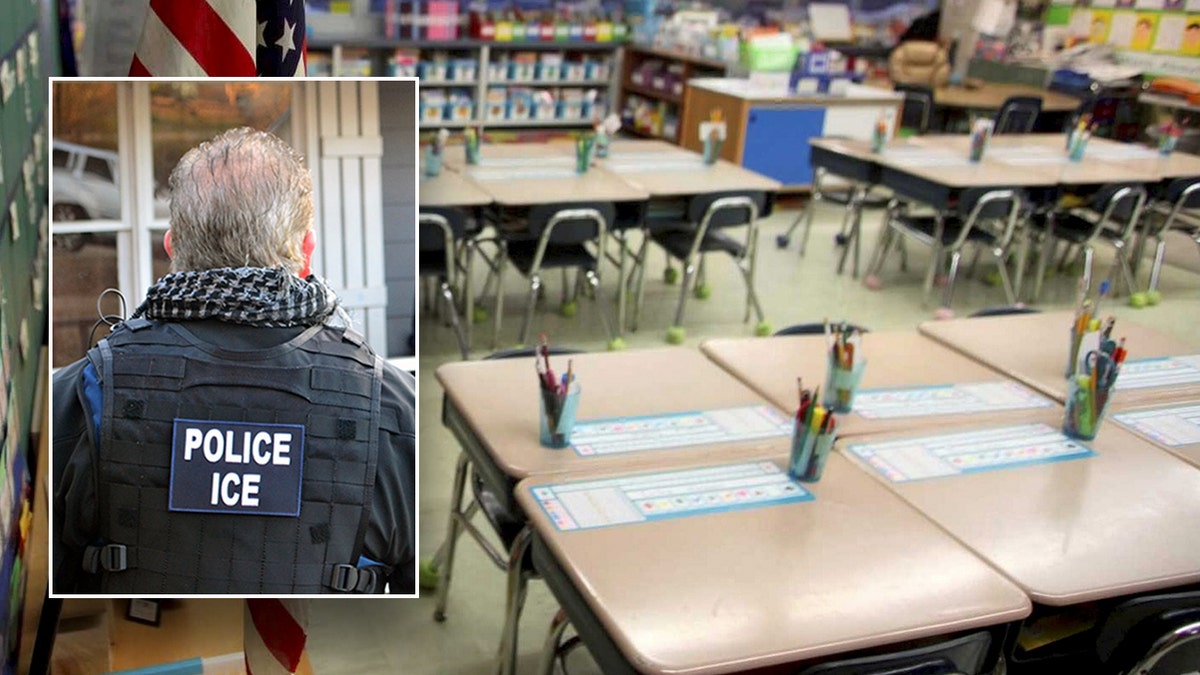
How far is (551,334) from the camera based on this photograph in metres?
5.04

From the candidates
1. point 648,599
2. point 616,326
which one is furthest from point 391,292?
point 616,326

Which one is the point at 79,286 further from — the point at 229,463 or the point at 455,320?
the point at 455,320

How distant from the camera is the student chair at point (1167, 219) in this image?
5598 millimetres

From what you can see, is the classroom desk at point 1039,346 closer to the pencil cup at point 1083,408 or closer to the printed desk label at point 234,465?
the pencil cup at point 1083,408

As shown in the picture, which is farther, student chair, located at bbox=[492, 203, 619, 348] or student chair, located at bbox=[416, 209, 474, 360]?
student chair, located at bbox=[492, 203, 619, 348]

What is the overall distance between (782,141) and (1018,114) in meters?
2.12

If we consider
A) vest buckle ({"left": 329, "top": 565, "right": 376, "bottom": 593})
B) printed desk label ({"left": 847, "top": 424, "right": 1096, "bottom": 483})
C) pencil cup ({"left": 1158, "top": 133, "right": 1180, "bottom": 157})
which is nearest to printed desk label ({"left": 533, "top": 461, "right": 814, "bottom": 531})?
printed desk label ({"left": 847, "top": 424, "right": 1096, "bottom": 483})

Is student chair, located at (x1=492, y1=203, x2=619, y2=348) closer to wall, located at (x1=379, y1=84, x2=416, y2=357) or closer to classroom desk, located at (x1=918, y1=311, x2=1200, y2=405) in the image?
classroom desk, located at (x1=918, y1=311, x2=1200, y2=405)

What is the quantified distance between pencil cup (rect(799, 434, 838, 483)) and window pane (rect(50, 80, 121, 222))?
1.57 metres

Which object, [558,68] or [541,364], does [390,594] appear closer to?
[541,364]

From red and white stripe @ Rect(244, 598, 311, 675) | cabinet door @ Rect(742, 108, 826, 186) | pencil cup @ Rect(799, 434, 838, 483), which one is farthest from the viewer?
cabinet door @ Rect(742, 108, 826, 186)

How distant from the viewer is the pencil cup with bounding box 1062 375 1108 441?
2408 mm

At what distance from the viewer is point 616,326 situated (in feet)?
17.1

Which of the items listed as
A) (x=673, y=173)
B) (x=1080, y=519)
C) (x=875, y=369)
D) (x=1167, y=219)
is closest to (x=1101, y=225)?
(x=1167, y=219)
